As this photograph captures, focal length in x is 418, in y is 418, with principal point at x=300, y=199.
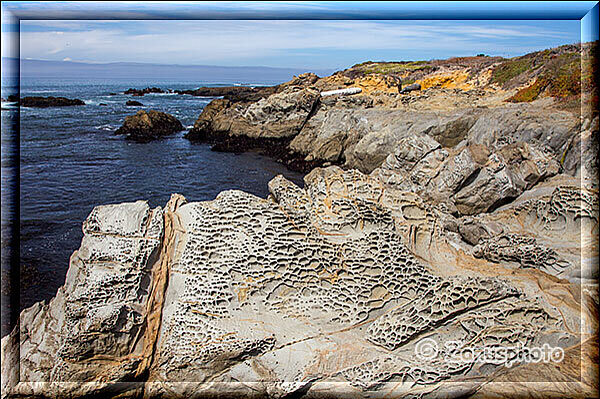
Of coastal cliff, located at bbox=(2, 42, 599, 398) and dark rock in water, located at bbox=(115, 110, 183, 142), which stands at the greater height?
dark rock in water, located at bbox=(115, 110, 183, 142)

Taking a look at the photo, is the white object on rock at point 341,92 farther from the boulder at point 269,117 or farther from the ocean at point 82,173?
the ocean at point 82,173

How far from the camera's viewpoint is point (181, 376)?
2381 millimetres

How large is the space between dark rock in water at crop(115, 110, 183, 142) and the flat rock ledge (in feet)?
45.3

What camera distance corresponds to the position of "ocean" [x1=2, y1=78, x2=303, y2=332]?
19.2 feet

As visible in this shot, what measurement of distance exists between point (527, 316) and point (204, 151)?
13180 mm

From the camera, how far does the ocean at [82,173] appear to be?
5840mm

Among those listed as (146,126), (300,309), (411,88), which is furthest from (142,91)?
(300,309)

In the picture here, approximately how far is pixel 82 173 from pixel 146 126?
6343 millimetres

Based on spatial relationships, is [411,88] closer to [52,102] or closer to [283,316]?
[52,102]

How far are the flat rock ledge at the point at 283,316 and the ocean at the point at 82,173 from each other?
82cm

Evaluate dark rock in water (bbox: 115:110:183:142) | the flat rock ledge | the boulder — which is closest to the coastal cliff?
the flat rock ledge

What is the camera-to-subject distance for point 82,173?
10.3m

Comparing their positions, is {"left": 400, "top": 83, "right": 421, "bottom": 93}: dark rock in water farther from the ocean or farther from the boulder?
the ocean

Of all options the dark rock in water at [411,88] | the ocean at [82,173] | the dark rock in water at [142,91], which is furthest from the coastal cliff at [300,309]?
the dark rock in water at [142,91]
